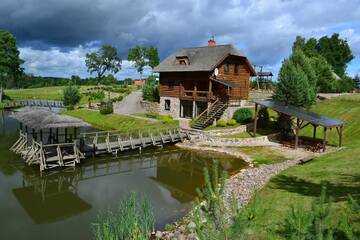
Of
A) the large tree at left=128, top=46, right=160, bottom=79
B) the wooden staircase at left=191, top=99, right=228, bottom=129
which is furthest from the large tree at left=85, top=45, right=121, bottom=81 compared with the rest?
the wooden staircase at left=191, top=99, right=228, bottom=129

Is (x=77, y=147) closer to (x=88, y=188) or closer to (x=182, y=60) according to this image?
(x=88, y=188)

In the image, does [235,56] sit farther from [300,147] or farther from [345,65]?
[345,65]

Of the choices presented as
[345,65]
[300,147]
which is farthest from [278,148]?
[345,65]

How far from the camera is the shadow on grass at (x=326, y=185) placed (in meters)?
13.7

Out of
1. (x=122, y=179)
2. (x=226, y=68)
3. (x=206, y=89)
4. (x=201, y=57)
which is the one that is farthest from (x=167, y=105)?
(x=122, y=179)

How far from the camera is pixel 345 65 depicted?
8125 cm

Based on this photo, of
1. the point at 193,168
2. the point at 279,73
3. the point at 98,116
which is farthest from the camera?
the point at 98,116

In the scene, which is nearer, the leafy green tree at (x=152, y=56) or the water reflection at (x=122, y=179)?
the water reflection at (x=122, y=179)

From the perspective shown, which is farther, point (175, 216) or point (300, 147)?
point (300, 147)

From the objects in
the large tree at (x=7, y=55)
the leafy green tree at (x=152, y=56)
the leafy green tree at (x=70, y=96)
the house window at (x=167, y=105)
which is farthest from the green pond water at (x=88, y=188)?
the leafy green tree at (x=152, y=56)

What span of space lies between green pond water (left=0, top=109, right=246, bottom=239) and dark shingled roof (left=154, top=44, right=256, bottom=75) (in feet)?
40.9

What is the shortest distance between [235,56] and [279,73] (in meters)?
6.28

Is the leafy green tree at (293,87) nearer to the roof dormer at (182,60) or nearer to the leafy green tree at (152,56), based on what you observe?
the roof dormer at (182,60)

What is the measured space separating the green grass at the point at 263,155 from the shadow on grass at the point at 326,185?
5.24 metres
